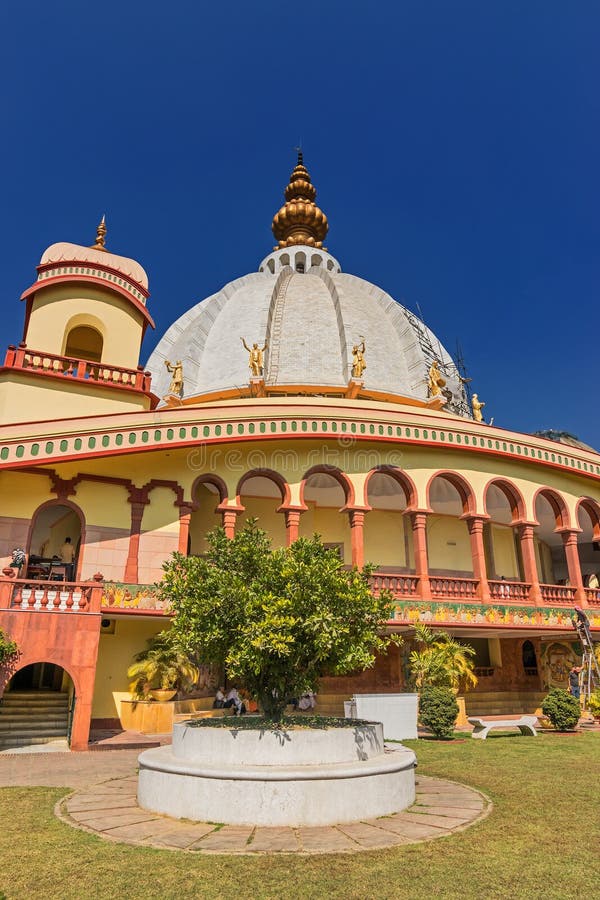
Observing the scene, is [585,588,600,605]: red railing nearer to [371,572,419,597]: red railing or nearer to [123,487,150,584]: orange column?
[371,572,419,597]: red railing

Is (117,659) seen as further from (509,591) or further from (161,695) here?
(509,591)

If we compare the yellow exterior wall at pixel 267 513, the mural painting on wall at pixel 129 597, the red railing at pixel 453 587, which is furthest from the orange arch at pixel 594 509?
the mural painting on wall at pixel 129 597

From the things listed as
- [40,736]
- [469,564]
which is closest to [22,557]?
[40,736]

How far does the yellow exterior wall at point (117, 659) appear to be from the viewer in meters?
17.1

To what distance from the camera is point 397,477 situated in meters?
21.3

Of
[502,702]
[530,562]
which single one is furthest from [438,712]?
[530,562]

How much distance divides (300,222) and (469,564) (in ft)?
103

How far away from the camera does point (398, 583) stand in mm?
19750

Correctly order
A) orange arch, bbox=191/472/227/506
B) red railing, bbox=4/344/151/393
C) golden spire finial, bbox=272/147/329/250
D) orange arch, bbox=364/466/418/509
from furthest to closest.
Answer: golden spire finial, bbox=272/147/329/250
orange arch, bbox=364/466/418/509
red railing, bbox=4/344/151/393
orange arch, bbox=191/472/227/506

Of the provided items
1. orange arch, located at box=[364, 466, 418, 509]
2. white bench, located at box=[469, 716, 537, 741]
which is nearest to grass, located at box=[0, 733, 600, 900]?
white bench, located at box=[469, 716, 537, 741]

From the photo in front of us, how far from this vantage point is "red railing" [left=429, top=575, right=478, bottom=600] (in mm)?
20016

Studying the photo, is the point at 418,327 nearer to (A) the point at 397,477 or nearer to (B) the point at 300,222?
(B) the point at 300,222

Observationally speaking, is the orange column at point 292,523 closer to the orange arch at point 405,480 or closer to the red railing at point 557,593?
the orange arch at point 405,480

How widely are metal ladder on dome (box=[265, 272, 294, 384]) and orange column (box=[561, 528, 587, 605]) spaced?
1449 centimetres
